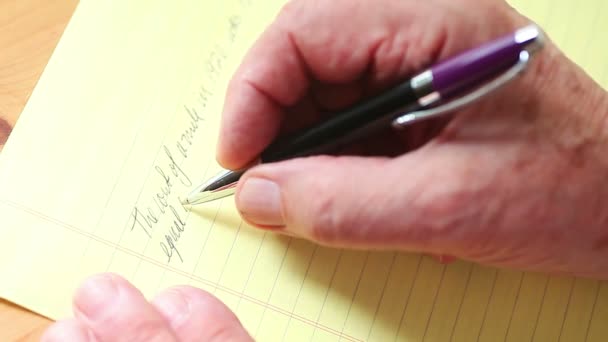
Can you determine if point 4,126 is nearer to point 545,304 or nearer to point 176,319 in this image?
point 176,319

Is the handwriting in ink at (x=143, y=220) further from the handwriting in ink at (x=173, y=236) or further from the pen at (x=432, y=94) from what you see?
the pen at (x=432, y=94)

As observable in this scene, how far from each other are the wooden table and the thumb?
0.89ft

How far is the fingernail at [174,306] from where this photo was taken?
1.45 ft

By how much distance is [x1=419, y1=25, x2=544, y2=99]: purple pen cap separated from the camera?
1.23 feet

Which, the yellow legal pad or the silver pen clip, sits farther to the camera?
the yellow legal pad

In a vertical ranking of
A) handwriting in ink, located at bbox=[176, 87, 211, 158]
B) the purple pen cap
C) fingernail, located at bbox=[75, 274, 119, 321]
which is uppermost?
the purple pen cap

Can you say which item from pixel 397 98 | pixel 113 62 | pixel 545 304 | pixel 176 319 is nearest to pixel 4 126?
pixel 113 62

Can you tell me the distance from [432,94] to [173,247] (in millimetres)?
260

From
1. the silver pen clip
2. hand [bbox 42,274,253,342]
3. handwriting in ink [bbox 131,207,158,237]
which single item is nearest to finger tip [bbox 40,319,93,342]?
hand [bbox 42,274,253,342]

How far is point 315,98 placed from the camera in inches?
20.9

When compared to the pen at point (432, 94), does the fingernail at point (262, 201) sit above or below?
below

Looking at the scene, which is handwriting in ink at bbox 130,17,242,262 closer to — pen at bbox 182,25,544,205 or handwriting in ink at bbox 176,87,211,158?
handwriting in ink at bbox 176,87,211,158

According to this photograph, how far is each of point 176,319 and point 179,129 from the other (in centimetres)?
18

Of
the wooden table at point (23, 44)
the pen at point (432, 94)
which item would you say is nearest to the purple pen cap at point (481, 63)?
the pen at point (432, 94)
